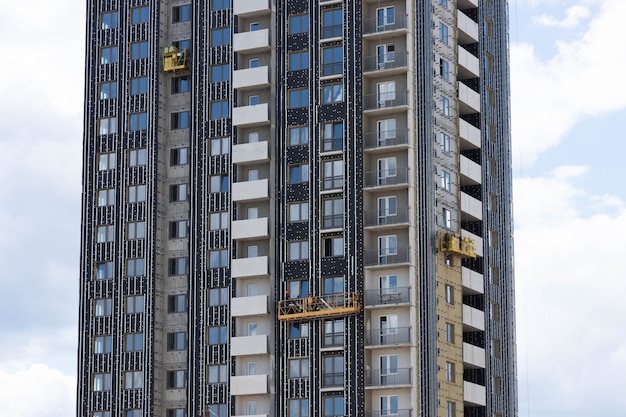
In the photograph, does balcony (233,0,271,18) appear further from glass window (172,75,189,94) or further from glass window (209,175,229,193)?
glass window (209,175,229,193)

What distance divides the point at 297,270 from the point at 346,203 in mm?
5764

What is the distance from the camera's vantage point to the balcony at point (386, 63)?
104 metres

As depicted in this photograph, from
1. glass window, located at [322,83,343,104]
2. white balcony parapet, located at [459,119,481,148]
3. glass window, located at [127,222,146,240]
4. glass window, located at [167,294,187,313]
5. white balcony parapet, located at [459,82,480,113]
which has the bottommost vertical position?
glass window, located at [167,294,187,313]

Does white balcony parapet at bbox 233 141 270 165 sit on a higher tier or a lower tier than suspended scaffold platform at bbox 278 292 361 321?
higher

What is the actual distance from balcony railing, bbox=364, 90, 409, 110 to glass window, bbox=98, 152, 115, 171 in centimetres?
2034

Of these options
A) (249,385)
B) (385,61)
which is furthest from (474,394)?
(385,61)

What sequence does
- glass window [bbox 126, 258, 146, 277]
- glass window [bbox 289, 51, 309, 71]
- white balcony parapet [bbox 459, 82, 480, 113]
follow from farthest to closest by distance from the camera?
white balcony parapet [bbox 459, 82, 480, 113], glass window [bbox 126, 258, 146, 277], glass window [bbox 289, 51, 309, 71]

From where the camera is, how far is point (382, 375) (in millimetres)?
100562

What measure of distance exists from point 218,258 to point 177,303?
179 inches

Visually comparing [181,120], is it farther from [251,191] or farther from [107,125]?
[251,191]

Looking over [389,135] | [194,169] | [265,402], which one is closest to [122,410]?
[265,402]

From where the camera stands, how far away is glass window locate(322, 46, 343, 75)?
105750 mm

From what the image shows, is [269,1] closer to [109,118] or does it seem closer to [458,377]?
[109,118]

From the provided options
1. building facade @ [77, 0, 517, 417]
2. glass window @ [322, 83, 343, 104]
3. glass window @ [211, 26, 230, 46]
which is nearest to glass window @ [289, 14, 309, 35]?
building facade @ [77, 0, 517, 417]
